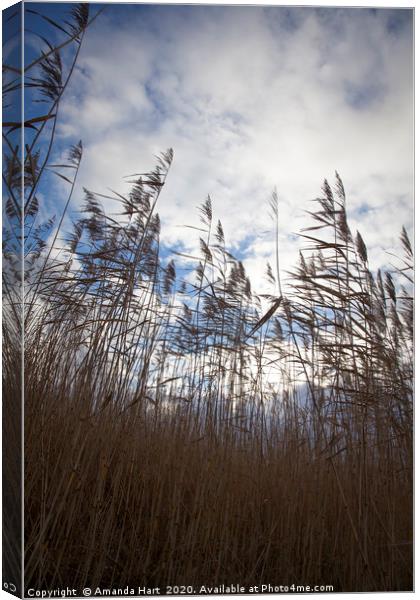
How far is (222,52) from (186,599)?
265 centimetres

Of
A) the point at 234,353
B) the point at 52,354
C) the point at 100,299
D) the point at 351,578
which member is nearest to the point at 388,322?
the point at 234,353

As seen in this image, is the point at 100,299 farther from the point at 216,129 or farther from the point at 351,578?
the point at 351,578

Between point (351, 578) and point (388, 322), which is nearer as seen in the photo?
point (351, 578)

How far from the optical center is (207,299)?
10.4ft

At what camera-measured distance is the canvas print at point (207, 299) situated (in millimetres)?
2777

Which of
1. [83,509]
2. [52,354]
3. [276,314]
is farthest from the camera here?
[276,314]

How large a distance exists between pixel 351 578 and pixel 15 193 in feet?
7.85

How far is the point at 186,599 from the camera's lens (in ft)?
9.07

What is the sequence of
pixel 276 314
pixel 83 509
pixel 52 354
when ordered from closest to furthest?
1. pixel 83 509
2. pixel 52 354
3. pixel 276 314

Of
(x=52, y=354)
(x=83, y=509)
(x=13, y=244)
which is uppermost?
(x=13, y=244)

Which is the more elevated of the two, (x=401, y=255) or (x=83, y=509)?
(x=401, y=255)

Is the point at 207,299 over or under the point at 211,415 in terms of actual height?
over

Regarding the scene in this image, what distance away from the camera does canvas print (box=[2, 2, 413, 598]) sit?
2.78 m

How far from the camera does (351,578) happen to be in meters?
2.84
